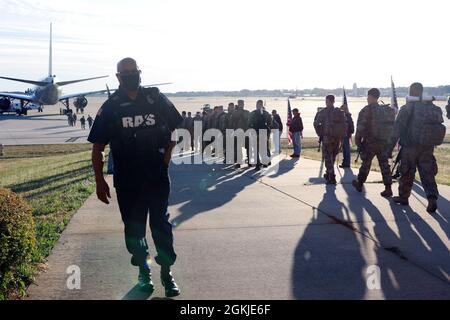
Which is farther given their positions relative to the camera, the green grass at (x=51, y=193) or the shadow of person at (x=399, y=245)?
the green grass at (x=51, y=193)

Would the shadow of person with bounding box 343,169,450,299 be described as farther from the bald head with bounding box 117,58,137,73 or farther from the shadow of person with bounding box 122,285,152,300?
the bald head with bounding box 117,58,137,73

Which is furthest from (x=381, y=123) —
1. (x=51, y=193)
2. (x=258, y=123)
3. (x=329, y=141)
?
(x=51, y=193)

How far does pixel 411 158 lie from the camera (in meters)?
7.78

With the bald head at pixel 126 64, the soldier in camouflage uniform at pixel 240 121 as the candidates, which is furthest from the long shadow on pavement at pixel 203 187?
the bald head at pixel 126 64

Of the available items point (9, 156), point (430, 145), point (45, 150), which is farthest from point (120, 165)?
point (45, 150)

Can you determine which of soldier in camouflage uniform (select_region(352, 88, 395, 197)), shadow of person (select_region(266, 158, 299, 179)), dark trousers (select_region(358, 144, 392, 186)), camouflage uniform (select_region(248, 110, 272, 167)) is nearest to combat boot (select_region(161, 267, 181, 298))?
dark trousers (select_region(358, 144, 392, 186))

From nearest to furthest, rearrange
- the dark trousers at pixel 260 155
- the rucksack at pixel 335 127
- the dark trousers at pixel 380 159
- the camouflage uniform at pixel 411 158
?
the camouflage uniform at pixel 411 158
the dark trousers at pixel 380 159
the rucksack at pixel 335 127
the dark trousers at pixel 260 155

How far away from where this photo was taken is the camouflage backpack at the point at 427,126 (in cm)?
755

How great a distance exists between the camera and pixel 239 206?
820 centimetres

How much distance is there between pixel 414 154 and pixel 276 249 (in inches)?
128

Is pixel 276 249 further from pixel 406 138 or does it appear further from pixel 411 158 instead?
pixel 406 138

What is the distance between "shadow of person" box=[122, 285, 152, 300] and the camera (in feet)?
13.9

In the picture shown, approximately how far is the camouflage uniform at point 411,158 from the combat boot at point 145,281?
4.74 m

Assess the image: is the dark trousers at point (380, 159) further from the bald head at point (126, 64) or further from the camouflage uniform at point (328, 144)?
the bald head at point (126, 64)
